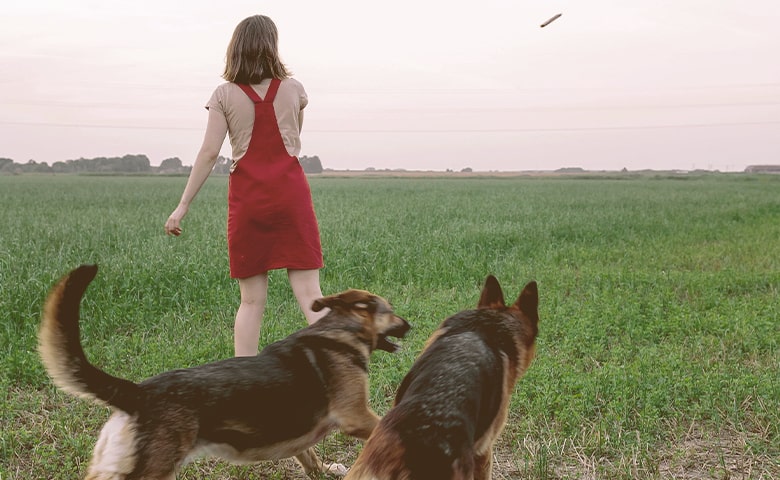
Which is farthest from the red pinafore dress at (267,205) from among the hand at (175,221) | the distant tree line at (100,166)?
the distant tree line at (100,166)

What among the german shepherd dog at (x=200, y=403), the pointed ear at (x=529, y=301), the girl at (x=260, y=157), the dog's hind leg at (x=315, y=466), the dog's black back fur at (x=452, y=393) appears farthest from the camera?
the girl at (x=260, y=157)

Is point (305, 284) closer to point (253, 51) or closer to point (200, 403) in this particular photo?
point (253, 51)

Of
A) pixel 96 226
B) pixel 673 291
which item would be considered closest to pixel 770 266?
pixel 673 291

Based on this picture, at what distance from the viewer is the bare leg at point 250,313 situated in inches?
184

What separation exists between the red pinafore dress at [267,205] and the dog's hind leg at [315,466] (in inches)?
51.7

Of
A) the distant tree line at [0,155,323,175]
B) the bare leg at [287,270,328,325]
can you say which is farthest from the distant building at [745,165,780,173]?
the bare leg at [287,270,328,325]

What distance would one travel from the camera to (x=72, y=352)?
2930mm

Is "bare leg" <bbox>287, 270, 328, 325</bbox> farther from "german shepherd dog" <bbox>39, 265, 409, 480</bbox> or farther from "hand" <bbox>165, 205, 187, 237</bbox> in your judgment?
"german shepherd dog" <bbox>39, 265, 409, 480</bbox>

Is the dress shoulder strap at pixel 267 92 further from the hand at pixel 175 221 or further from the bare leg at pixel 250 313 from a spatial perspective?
the bare leg at pixel 250 313

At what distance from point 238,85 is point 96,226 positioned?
38.3 feet

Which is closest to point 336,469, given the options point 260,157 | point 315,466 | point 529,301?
point 315,466

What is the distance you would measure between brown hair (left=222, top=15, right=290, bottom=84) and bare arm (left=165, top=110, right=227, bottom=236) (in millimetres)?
314

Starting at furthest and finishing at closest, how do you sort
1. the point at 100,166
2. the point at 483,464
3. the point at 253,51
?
the point at 100,166 < the point at 253,51 < the point at 483,464

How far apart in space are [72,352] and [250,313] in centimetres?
186
